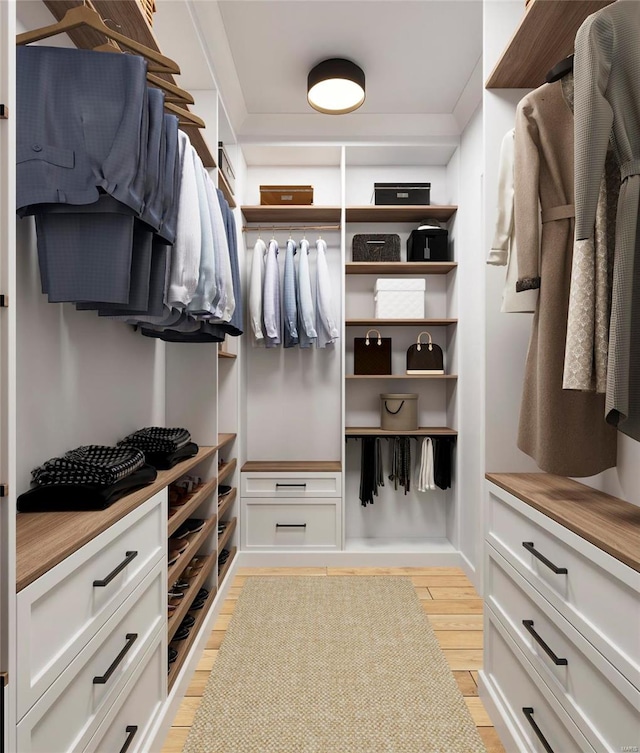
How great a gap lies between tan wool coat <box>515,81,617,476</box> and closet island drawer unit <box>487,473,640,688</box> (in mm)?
127

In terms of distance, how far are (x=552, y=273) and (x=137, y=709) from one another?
64.8 inches

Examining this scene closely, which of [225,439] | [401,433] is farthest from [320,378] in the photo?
[225,439]

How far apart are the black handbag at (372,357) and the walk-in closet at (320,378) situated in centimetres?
2

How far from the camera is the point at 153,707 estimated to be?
4.68ft

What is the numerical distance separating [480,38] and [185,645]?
2.94m

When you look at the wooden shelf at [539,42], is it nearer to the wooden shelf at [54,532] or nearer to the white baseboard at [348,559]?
the wooden shelf at [54,532]

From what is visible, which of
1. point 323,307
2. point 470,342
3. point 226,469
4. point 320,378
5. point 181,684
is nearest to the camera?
point 181,684

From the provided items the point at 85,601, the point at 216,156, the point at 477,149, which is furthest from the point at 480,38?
the point at 85,601

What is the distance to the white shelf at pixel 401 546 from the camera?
9.62ft

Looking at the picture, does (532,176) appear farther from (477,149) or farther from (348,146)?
(348,146)

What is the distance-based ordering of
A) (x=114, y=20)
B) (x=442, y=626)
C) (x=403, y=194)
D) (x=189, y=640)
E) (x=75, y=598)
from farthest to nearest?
(x=403, y=194), (x=442, y=626), (x=189, y=640), (x=114, y=20), (x=75, y=598)

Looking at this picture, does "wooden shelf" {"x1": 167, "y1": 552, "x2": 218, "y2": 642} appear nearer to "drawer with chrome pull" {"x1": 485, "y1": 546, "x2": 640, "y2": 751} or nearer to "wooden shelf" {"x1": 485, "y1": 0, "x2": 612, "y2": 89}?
"drawer with chrome pull" {"x1": 485, "y1": 546, "x2": 640, "y2": 751}

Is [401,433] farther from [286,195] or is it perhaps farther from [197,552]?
[286,195]

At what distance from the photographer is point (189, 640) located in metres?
1.82
